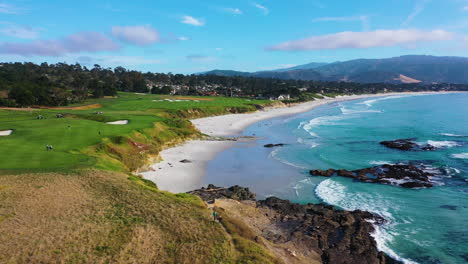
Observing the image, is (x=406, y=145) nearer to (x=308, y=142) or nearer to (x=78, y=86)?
(x=308, y=142)

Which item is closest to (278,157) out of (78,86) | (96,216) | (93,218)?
(96,216)

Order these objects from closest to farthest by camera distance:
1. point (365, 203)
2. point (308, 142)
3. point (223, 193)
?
1. point (365, 203)
2. point (223, 193)
3. point (308, 142)

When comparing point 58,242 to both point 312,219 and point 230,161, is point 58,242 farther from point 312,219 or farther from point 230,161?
point 230,161

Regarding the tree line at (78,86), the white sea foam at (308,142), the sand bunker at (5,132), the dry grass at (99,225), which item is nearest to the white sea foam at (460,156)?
the white sea foam at (308,142)

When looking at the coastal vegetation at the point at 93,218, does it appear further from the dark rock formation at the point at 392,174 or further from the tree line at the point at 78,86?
the tree line at the point at 78,86

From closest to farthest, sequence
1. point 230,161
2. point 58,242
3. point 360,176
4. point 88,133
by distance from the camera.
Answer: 1. point 58,242
2. point 360,176
3. point 88,133
4. point 230,161

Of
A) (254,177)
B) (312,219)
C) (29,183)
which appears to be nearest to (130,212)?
(29,183)
